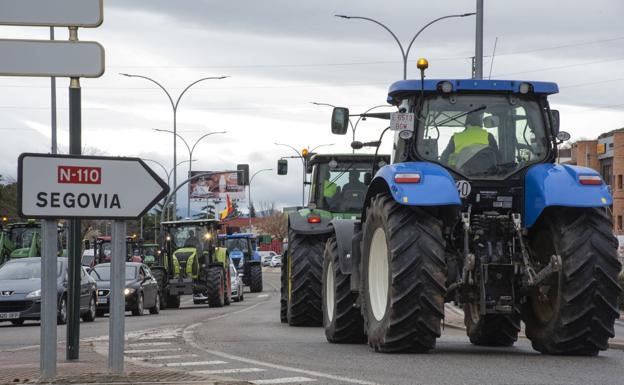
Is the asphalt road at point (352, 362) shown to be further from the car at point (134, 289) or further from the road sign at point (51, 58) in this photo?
the car at point (134, 289)

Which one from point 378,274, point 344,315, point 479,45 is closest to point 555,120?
point 378,274

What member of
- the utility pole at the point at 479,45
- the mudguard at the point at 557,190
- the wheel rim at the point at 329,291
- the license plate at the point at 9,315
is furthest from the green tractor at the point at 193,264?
the mudguard at the point at 557,190

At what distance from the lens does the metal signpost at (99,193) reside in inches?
377

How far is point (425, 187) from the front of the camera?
1211cm

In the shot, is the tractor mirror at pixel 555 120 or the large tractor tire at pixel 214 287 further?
the large tractor tire at pixel 214 287

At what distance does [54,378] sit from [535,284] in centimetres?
488

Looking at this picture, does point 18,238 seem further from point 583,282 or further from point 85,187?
point 85,187

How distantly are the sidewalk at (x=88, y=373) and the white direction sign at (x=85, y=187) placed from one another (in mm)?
1236

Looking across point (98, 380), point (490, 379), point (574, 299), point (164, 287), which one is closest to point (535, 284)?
point (574, 299)

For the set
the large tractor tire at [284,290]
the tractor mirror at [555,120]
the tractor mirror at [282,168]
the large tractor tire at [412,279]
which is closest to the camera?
the large tractor tire at [412,279]

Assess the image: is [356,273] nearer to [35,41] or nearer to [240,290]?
[35,41]

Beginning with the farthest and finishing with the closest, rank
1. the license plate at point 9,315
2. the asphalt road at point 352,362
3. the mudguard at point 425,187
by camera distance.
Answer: the license plate at point 9,315 < the mudguard at point 425,187 < the asphalt road at point 352,362

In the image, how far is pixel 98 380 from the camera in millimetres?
9523

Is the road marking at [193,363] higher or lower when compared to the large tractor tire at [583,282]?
lower
